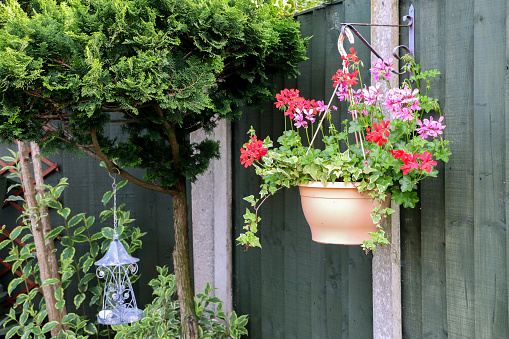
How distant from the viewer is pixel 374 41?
169 cm

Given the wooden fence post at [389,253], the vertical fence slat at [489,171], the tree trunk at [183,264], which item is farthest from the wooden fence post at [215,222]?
the vertical fence slat at [489,171]

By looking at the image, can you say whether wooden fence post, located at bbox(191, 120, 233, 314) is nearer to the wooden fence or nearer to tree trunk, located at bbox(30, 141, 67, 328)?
the wooden fence

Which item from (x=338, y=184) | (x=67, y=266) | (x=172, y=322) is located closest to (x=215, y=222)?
(x=172, y=322)

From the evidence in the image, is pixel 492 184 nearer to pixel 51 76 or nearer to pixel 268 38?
pixel 268 38

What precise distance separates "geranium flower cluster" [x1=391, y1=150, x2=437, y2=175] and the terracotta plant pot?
0.55 feet

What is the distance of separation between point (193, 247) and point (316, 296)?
2.84 ft

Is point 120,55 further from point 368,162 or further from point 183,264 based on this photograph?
point 183,264

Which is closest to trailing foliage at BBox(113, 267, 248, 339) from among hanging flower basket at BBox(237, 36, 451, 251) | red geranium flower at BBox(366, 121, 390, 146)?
hanging flower basket at BBox(237, 36, 451, 251)

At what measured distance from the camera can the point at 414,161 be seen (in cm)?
128

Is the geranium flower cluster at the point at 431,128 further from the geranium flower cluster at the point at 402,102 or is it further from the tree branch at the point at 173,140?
the tree branch at the point at 173,140

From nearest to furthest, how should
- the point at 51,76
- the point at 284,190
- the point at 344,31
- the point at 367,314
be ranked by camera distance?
1. the point at 51,76
2. the point at 344,31
3. the point at 367,314
4. the point at 284,190

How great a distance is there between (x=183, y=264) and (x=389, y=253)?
3.10ft

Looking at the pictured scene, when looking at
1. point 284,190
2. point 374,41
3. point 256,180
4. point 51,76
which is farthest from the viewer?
point 256,180

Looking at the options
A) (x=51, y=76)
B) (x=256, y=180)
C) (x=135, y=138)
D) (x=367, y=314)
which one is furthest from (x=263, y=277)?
(x=51, y=76)
